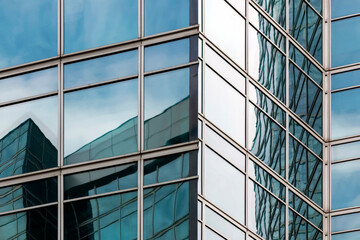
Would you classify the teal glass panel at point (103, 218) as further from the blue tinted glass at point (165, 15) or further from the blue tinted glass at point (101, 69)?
the blue tinted glass at point (165, 15)

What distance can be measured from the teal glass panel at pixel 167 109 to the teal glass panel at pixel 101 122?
1.05 ft

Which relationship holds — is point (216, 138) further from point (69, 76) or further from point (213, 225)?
point (69, 76)

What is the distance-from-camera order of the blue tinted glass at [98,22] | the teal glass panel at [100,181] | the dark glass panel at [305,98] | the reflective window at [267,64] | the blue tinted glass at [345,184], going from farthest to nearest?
the blue tinted glass at [345,184], the dark glass panel at [305,98], the reflective window at [267,64], the blue tinted glass at [98,22], the teal glass panel at [100,181]

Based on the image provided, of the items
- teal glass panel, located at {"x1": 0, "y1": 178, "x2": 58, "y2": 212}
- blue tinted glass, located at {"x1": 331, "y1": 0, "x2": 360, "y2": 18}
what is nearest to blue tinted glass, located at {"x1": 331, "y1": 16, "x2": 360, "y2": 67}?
blue tinted glass, located at {"x1": 331, "y1": 0, "x2": 360, "y2": 18}

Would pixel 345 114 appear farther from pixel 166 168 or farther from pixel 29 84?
pixel 29 84

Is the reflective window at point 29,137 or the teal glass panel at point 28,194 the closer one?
the teal glass panel at point 28,194

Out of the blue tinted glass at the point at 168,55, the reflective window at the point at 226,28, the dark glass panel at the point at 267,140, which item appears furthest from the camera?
the dark glass panel at the point at 267,140

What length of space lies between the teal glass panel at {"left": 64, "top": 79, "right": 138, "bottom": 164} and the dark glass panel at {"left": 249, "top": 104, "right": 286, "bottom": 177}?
3.46 metres

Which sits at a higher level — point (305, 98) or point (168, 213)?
point (305, 98)

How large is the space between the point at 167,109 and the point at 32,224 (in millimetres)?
3692

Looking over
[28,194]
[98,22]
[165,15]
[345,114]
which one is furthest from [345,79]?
[28,194]

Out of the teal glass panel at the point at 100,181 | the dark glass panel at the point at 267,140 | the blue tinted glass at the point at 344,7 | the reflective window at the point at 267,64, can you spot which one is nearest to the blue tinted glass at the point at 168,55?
the teal glass panel at the point at 100,181

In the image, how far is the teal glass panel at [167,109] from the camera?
23.2m

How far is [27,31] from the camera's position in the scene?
2528 cm
